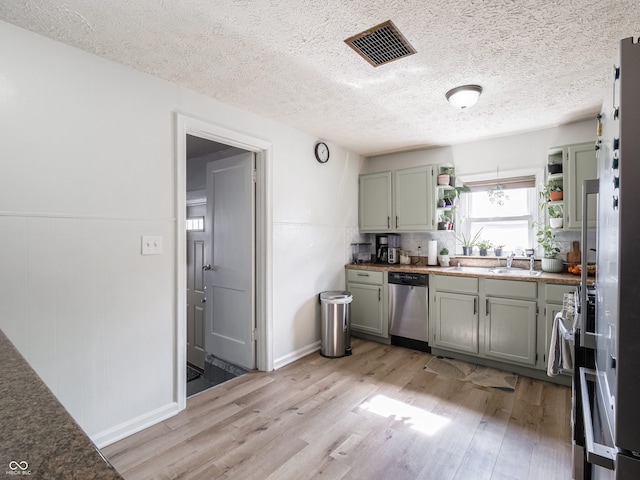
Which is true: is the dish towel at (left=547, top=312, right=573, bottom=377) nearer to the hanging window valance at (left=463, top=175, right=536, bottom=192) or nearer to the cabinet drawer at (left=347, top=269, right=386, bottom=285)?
the cabinet drawer at (left=347, top=269, right=386, bottom=285)

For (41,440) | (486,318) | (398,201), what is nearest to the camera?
(41,440)

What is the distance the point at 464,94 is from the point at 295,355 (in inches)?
111

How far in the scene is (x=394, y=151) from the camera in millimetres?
4305

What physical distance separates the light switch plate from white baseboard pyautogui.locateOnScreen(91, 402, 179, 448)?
1.10 m

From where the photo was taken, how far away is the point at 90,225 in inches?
76.8

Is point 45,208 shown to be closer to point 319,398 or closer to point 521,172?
point 319,398

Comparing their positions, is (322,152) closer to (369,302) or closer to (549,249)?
(369,302)

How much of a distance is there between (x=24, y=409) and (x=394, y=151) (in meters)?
4.31

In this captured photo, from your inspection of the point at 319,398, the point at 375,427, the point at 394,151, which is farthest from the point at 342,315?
the point at 394,151

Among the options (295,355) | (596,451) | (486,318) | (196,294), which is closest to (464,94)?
(486,318)

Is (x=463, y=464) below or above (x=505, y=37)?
below

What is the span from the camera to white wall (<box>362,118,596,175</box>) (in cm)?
324

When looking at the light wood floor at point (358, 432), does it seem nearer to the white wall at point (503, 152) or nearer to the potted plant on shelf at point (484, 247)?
the potted plant on shelf at point (484, 247)

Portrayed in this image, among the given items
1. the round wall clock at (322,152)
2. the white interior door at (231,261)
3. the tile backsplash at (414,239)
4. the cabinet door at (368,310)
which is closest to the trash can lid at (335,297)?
the cabinet door at (368,310)
